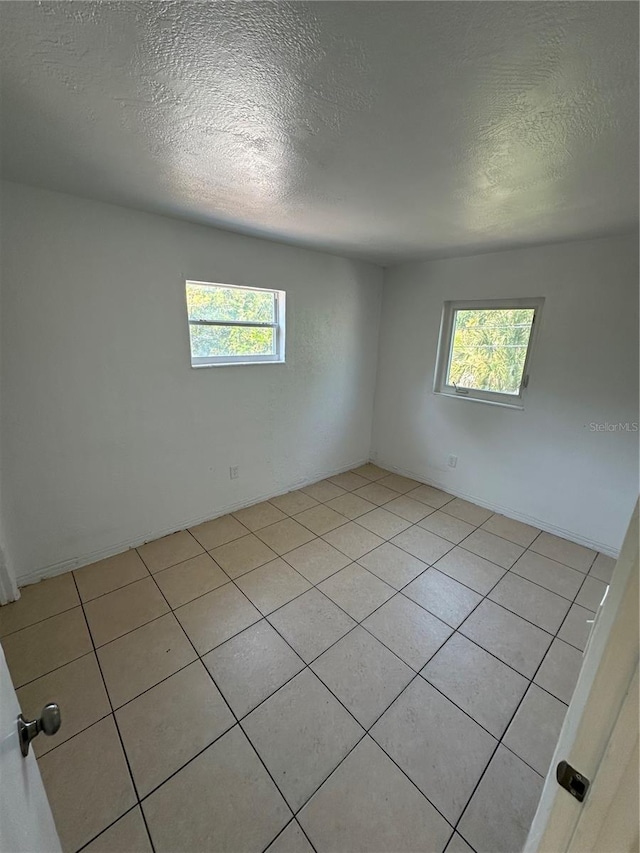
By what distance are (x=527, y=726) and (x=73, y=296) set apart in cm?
310

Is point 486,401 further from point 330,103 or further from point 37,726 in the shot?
point 37,726

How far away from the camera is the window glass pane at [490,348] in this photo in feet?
9.10

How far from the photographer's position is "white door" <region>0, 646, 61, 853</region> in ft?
1.71

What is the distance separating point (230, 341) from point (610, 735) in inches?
107

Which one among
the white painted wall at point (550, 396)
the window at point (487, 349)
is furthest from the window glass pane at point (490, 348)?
the white painted wall at point (550, 396)

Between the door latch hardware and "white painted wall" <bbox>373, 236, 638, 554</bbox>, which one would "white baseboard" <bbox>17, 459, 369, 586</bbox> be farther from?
the door latch hardware

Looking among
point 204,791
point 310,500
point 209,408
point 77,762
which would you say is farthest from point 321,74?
point 310,500

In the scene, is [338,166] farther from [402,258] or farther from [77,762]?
[77,762]

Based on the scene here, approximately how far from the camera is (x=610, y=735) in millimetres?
501

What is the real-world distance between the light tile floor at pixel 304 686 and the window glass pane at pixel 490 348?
141 cm

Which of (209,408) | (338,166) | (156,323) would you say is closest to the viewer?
(338,166)

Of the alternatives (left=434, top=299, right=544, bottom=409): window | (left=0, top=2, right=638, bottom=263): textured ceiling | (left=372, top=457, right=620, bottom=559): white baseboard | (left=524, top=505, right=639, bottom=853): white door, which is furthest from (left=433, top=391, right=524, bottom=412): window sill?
(left=524, top=505, right=639, bottom=853): white door

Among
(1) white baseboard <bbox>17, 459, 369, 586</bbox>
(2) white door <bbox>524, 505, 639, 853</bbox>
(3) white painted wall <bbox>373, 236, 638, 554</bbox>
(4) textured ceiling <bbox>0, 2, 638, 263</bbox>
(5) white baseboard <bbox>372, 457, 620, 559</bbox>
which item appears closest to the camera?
(2) white door <bbox>524, 505, 639, 853</bbox>

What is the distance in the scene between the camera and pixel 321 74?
89 cm
